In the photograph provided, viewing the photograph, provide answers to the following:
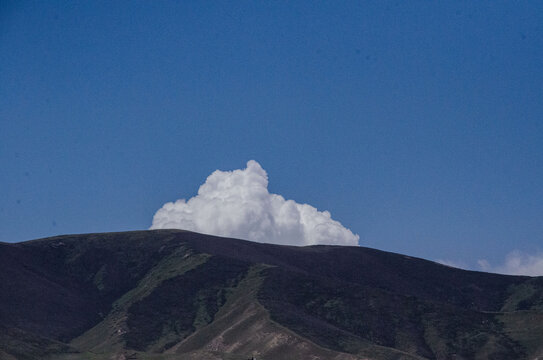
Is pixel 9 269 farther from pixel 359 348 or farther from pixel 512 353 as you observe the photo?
pixel 512 353

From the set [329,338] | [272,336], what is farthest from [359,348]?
[272,336]

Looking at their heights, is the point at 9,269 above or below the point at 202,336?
above

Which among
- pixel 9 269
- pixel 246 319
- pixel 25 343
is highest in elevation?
pixel 9 269

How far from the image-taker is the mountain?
124750 mm

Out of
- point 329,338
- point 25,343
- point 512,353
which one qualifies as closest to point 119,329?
point 25,343

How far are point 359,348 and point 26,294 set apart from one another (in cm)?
8971

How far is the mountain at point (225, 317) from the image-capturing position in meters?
125

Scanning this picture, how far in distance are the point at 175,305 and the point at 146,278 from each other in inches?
955

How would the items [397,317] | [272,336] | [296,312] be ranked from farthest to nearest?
[397,317]
[296,312]
[272,336]

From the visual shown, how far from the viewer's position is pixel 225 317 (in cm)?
15125

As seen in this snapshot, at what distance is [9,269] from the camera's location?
7013 inches

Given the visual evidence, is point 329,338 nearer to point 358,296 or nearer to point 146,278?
point 358,296

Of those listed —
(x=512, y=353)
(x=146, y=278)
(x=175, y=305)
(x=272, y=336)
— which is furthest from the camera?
(x=146, y=278)

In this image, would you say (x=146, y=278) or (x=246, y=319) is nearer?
(x=246, y=319)
